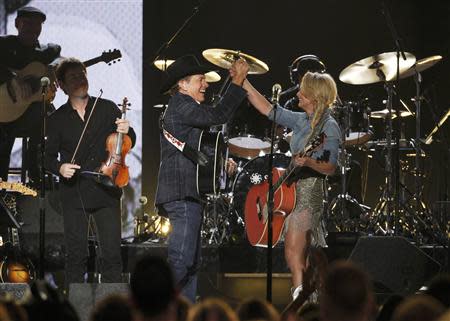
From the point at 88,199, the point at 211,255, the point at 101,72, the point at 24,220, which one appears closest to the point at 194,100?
the point at 88,199

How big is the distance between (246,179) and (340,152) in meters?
1.31

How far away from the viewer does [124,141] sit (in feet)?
28.0

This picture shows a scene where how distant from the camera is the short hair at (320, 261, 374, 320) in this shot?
336 cm

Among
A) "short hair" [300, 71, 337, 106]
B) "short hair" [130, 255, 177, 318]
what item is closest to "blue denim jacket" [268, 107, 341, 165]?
"short hair" [300, 71, 337, 106]

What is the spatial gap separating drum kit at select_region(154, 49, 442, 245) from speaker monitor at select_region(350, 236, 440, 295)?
6.83 ft

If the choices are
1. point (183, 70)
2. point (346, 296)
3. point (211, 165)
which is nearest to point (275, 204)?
point (211, 165)

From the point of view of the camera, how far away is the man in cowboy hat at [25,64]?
12.0m

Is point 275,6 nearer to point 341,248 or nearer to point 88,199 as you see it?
point 341,248

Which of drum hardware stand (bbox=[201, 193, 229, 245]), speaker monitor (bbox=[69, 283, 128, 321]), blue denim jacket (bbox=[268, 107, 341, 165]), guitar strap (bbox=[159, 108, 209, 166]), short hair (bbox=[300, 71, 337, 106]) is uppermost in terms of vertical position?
short hair (bbox=[300, 71, 337, 106])

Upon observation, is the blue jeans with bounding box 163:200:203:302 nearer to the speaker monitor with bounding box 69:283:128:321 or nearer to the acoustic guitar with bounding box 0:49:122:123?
the speaker monitor with bounding box 69:283:128:321

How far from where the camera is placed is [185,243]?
25.0 feet

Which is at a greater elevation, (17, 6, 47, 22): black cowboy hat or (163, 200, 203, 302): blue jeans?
(17, 6, 47, 22): black cowboy hat

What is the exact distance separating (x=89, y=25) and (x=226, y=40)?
2216mm

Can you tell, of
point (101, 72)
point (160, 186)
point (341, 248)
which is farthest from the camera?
point (101, 72)
